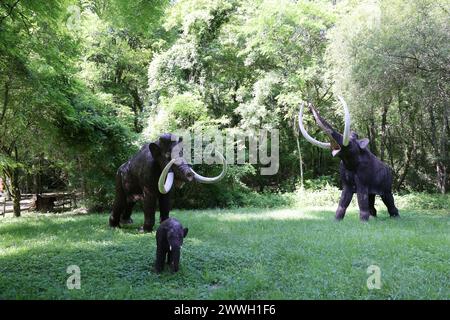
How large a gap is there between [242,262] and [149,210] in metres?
3.39

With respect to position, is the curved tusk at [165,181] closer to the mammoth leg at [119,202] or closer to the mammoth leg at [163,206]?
the mammoth leg at [163,206]

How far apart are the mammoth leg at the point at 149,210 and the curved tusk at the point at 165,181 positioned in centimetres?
140

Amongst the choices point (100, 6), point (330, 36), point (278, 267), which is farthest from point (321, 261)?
point (330, 36)

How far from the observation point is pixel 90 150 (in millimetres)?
15352

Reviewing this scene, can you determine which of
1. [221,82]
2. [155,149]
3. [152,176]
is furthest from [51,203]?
[155,149]

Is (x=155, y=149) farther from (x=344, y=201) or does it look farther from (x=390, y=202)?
(x=390, y=202)

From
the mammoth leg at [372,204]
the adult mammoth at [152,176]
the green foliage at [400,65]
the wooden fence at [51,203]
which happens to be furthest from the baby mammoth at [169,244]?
the wooden fence at [51,203]

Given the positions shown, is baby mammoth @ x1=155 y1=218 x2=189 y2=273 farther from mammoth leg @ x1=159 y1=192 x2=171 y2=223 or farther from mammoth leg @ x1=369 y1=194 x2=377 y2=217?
mammoth leg @ x1=369 y1=194 x2=377 y2=217

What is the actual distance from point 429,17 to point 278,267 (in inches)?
398

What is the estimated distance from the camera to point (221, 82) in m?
22.8

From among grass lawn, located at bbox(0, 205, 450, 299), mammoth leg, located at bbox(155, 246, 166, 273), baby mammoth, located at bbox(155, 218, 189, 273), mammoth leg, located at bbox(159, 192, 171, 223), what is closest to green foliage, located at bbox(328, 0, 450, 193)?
grass lawn, located at bbox(0, 205, 450, 299)

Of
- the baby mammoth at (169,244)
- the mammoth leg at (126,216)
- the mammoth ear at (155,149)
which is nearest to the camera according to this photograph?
the baby mammoth at (169,244)

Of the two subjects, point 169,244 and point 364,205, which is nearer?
point 169,244

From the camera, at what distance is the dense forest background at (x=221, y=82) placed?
39.1 feet
